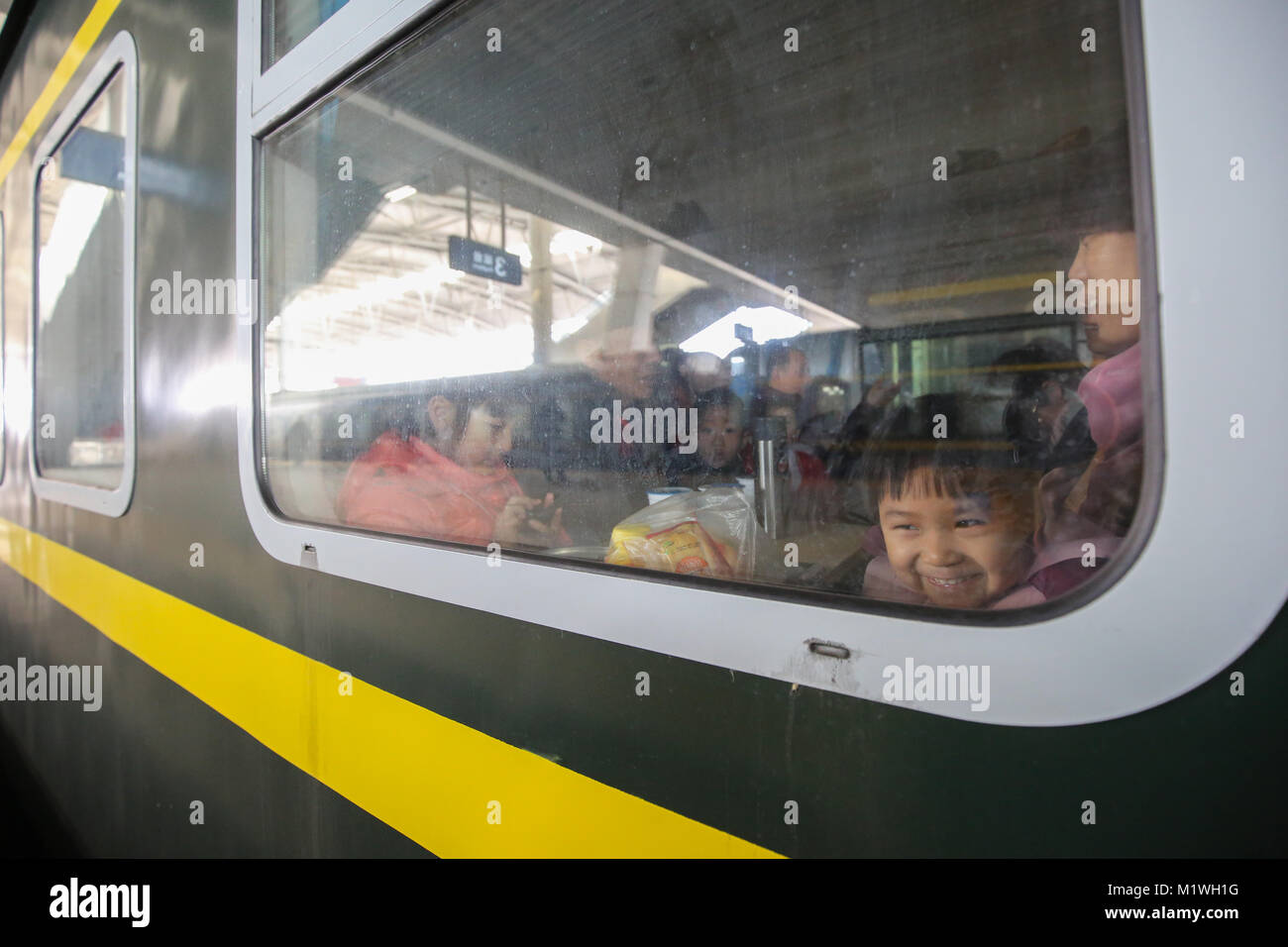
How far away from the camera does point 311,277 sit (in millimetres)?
1499

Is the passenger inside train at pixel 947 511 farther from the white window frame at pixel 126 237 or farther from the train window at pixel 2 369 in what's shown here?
the train window at pixel 2 369

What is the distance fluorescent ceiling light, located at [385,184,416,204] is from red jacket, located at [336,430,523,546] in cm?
42

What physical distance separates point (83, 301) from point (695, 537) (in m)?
2.60

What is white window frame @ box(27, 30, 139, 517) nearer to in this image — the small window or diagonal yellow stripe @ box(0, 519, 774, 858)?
diagonal yellow stripe @ box(0, 519, 774, 858)

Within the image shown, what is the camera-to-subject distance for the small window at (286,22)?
53.2 inches

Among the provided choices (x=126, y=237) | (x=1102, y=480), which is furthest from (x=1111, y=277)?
(x=126, y=237)

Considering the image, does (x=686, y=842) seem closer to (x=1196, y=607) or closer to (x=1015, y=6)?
(x=1196, y=607)

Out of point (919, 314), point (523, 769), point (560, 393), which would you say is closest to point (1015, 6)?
point (919, 314)

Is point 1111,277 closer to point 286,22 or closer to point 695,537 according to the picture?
point 695,537

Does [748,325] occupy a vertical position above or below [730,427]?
above

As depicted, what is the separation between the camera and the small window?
4.44ft

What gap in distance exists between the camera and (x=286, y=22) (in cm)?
144

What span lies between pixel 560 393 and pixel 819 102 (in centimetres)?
48

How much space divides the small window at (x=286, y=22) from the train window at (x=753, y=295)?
155 millimetres
